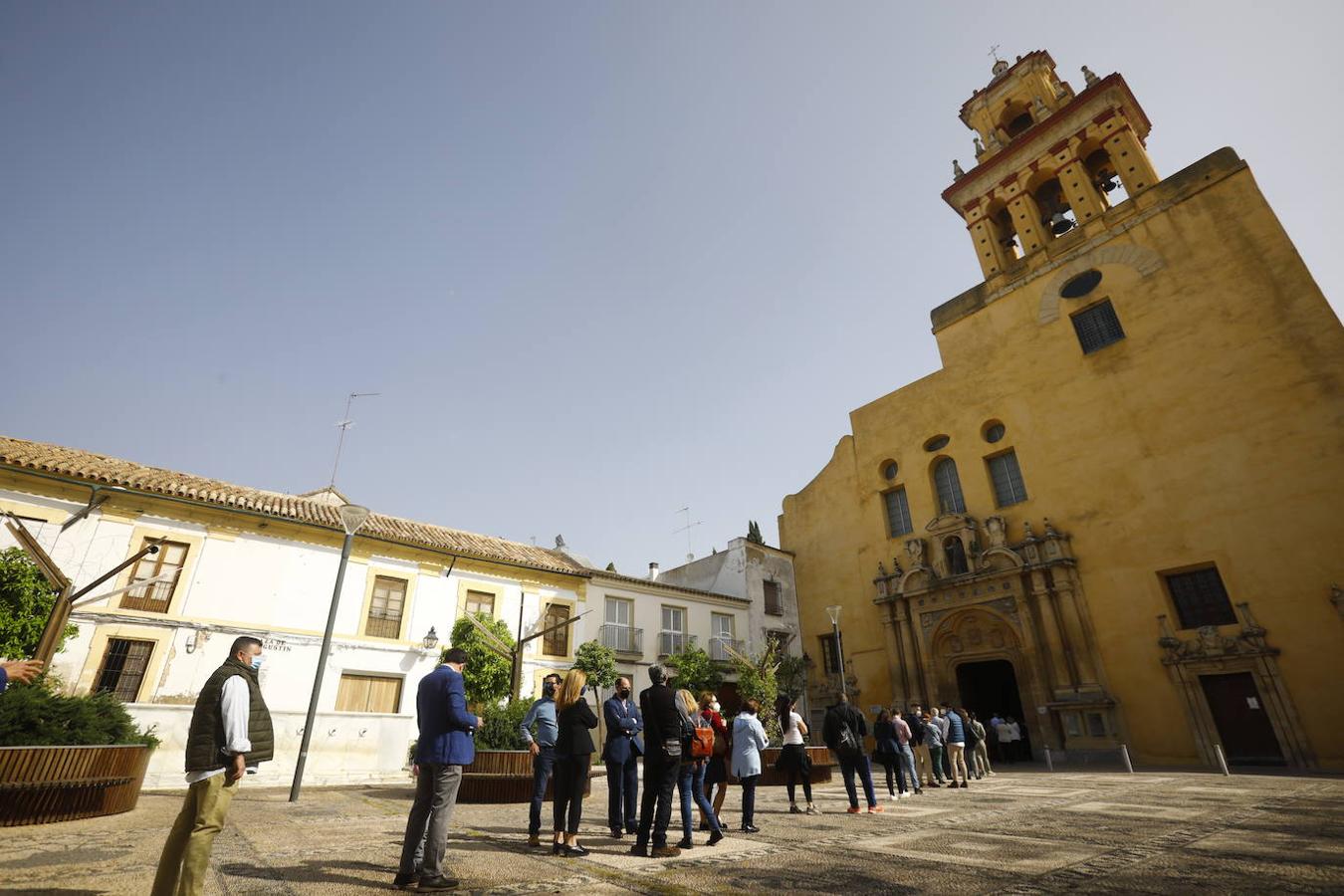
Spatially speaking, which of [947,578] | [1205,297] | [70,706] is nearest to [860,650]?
[947,578]

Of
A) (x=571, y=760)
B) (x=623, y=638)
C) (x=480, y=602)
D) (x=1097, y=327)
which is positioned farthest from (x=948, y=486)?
(x=571, y=760)

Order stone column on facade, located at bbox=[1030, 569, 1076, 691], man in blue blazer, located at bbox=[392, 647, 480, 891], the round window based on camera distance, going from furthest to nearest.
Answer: the round window → stone column on facade, located at bbox=[1030, 569, 1076, 691] → man in blue blazer, located at bbox=[392, 647, 480, 891]

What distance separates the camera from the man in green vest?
3471mm

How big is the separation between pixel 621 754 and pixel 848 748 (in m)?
3.76

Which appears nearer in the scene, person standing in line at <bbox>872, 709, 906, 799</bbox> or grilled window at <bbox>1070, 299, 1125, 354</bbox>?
person standing in line at <bbox>872, 709, 906, 799</bbox>

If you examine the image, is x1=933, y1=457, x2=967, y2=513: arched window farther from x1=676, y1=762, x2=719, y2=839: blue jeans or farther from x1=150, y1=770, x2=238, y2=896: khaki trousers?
x1=150, y1=770, x2=238, y2=896: khaki trousers

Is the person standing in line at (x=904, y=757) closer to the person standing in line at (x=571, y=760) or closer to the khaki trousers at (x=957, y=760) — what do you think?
the khaki trousers at (x=957, y=760)

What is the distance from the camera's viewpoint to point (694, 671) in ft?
70.0

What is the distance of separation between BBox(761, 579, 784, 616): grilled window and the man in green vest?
2353cm

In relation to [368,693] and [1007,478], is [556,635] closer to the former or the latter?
[368,693]

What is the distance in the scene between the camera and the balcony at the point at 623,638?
70.3 ft

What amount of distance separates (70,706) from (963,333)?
2619cm

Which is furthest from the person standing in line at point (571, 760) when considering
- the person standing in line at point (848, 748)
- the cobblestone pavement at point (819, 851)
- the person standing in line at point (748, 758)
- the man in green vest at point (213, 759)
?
the person standing in line at point (848, 748)

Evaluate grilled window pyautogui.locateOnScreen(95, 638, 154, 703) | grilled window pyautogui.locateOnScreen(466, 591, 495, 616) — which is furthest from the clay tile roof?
grilled window pyautogui.locateOnScreen(95, 638, 154, 703)
